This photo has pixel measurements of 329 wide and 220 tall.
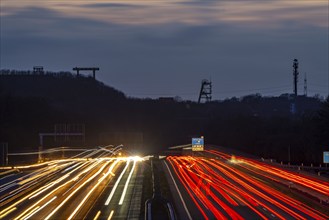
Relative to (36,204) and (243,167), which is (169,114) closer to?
(243,167)

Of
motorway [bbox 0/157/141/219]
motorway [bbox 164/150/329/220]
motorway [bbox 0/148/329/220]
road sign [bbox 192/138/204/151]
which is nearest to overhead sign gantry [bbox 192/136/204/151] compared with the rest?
road sign [bbox 192/138/204/151]

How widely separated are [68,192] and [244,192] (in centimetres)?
1166

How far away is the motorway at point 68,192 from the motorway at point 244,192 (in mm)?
4027

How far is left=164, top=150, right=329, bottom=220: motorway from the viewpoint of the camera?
39.6 meters

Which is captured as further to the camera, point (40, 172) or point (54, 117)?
point (54, 117)

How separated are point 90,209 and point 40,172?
33.0 meters

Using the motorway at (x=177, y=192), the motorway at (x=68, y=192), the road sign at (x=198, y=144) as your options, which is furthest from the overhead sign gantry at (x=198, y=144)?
the motorway at (x=177, y=192)

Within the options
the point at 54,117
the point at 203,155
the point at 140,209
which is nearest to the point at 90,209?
the point at 140,209

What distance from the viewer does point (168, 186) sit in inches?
2203

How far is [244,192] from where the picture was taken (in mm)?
50875

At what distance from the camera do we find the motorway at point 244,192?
39562 millimetres

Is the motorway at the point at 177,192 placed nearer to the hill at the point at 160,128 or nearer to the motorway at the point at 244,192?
the motorway at the point at 244,192

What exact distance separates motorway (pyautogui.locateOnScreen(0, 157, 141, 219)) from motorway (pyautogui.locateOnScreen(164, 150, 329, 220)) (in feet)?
13.2

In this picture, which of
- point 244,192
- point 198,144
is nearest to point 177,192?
point 244,192
